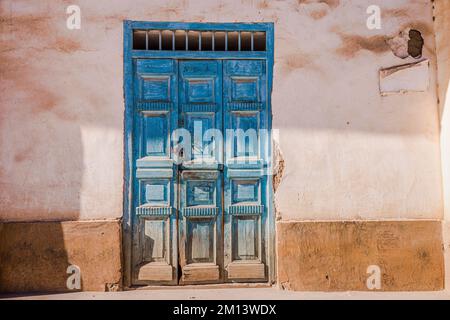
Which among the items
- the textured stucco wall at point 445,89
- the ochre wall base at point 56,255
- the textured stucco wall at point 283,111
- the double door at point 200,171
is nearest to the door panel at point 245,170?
the double door at point 200,171

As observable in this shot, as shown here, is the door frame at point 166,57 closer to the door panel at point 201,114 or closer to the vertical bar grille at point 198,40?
the vertical bar grille at point 198,40

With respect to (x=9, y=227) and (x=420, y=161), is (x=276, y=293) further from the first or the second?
(x=9, y=227)

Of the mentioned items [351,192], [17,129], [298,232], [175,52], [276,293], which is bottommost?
[276,293]

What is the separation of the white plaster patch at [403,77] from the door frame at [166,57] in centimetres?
119

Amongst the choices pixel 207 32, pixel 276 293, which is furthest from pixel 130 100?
pixel 276 293

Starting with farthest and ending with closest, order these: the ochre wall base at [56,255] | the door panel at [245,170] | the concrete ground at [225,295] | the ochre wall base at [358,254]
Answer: the door panel at [245,170] < the ochre wall base at [358,254] < the ochre wall base at [56,255] < the concrete ground at [225,295]

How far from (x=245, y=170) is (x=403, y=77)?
1916 mm

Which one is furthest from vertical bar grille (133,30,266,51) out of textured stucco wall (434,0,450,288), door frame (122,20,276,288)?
textured stucco wall (434,0,450,288)

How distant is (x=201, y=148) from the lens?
15.4ft

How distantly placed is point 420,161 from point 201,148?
228 centimetres

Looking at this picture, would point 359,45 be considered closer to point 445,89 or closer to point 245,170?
point 445,89

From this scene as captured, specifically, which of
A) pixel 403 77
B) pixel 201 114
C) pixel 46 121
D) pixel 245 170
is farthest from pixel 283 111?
pixel 46 121

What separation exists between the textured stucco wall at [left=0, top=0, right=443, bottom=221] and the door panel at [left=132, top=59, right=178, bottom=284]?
21 centimetres

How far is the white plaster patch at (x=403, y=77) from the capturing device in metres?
4.74
